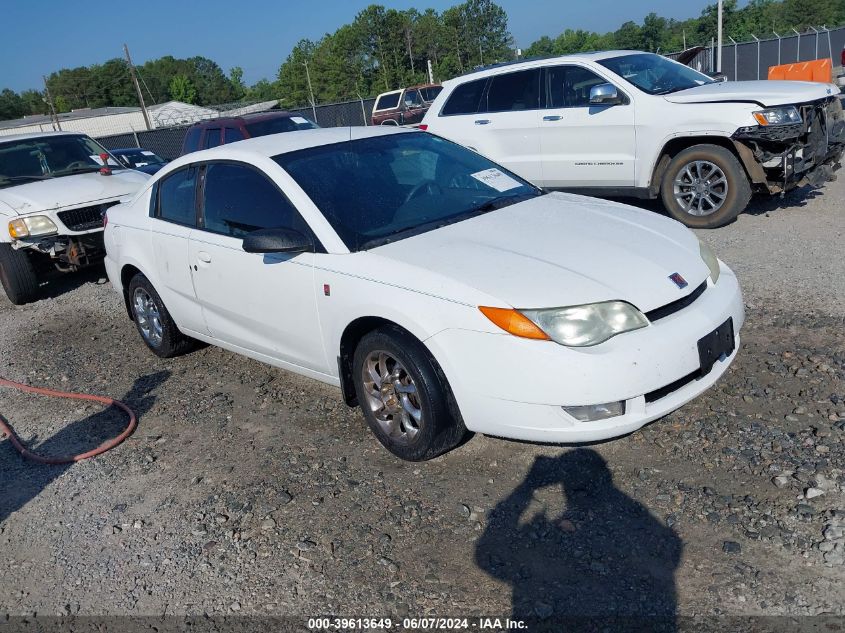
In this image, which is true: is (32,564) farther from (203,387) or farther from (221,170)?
(221,170)

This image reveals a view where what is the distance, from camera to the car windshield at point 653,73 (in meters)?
7.95

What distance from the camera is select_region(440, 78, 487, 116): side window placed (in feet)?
29.8

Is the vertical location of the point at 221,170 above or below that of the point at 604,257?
above

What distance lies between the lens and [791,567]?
9.20ft

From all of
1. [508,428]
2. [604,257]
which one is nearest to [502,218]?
[604,257]

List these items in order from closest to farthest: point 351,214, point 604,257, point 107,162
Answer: point 604,257 → point 351,214 → point 107,162

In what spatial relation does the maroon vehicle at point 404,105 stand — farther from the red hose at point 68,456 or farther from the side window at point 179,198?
the red hose at point 68,456

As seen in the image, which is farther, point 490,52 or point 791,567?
point 490,52


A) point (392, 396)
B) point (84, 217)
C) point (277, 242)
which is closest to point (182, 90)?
point (84, 217)

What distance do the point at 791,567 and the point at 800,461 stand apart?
77 centimetres

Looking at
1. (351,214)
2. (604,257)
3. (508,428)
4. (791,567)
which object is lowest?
(791,567)

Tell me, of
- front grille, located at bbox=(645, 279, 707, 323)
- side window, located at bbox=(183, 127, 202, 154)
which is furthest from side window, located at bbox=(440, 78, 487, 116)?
front grille, located at bbox=(645, 279, 707, 323)

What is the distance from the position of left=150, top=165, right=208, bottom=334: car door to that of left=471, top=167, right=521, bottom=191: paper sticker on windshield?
1.91m

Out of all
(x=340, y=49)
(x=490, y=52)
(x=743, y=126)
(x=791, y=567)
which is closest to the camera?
(x=791, y=567)
